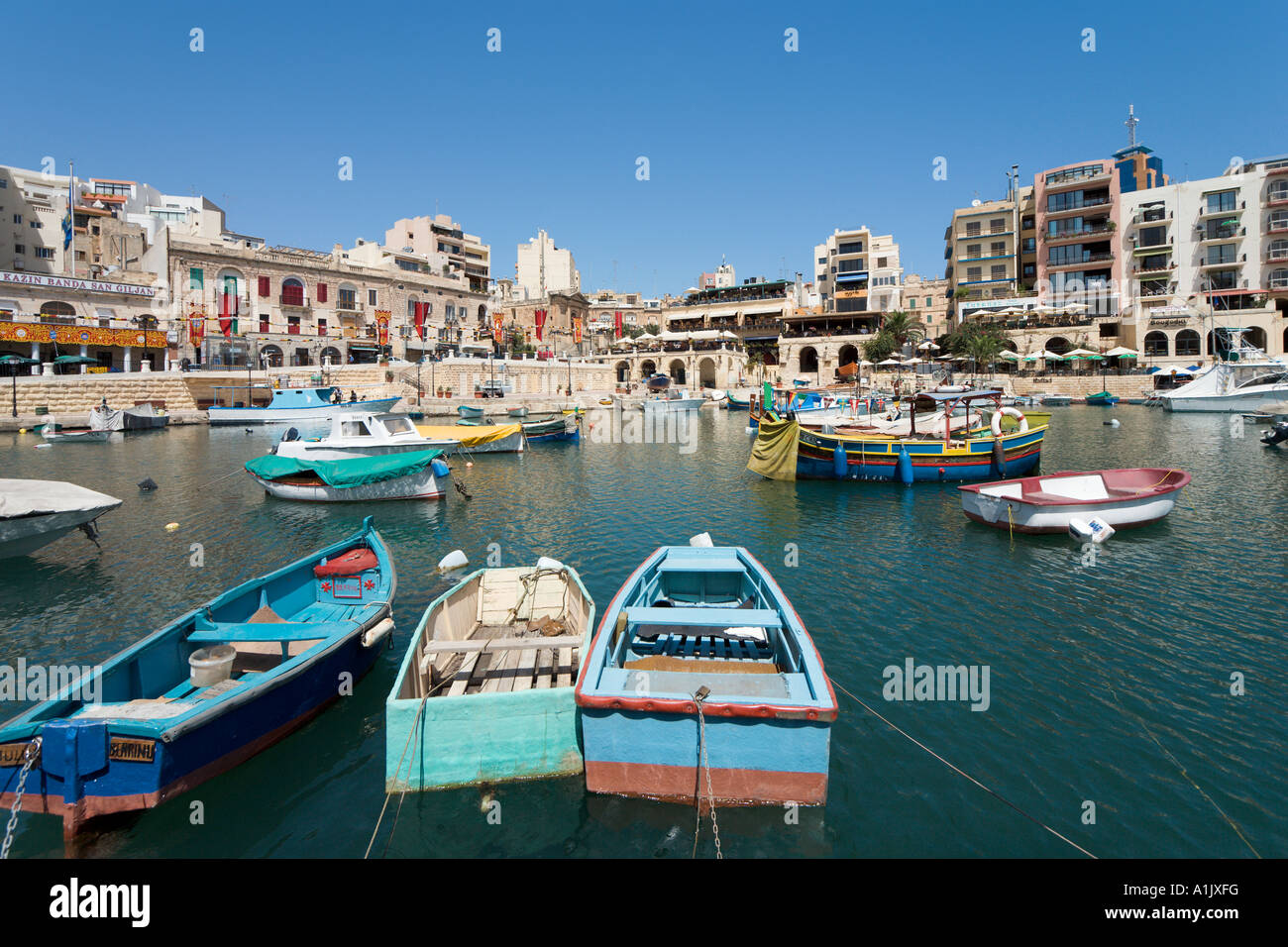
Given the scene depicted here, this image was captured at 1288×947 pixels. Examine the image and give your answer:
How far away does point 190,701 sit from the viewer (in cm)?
607

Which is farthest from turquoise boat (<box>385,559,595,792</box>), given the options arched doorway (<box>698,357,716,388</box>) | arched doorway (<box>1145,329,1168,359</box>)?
arched doorway (<box>1145,329,1168,359</box>)

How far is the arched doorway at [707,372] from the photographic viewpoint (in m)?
76.3

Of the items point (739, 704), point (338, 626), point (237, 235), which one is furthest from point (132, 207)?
point (739, 704)

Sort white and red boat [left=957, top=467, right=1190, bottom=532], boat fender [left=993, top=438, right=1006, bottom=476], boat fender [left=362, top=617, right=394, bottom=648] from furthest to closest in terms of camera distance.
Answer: boat fender [left=993, top=438, right=1006, bottom=476] → white and red boat [left=957, top=467, right=1190, bottom=532] → boat fender [left=362, top=617, right=394, bottom=648]

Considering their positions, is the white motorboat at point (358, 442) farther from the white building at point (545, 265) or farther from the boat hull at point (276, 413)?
the white building at point (545, 265)

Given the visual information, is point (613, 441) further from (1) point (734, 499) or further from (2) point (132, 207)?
(2) point (132, 207)

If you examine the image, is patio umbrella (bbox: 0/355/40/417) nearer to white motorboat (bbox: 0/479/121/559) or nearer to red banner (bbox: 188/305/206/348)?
red banner (bbox: 188/305/206/348)

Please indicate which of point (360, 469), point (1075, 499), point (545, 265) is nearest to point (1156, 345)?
point (1075, 499)

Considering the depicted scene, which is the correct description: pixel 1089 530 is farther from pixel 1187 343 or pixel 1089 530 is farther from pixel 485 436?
pixel 1187 343

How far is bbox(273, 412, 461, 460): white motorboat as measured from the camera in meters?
22.2

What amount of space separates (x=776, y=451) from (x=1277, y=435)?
23887 mm

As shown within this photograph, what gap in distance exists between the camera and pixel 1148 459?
26.6 metres

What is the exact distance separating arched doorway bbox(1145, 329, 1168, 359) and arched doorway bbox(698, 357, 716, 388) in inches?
1634

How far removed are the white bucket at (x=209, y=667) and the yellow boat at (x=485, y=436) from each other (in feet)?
75.9
